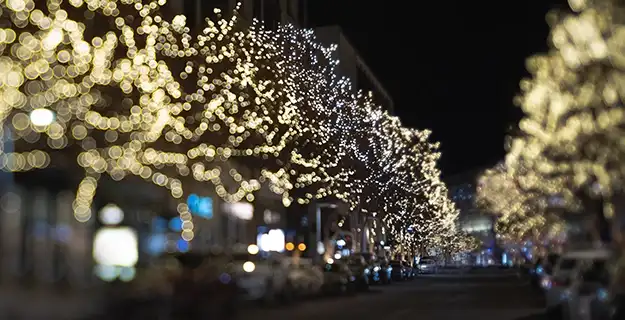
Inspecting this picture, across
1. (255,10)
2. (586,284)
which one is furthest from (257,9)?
(586,284)

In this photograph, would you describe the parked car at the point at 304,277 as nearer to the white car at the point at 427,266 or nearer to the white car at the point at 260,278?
the white car at the point at 260,278

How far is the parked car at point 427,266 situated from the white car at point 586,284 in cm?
6615

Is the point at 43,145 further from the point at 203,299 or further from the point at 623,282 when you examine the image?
the point at 623,282

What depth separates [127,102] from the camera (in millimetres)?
32906

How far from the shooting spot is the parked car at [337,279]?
40688 mm

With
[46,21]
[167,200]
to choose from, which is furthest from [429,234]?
[46,21]

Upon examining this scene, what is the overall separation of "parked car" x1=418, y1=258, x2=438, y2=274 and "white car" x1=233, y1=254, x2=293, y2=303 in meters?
55.2

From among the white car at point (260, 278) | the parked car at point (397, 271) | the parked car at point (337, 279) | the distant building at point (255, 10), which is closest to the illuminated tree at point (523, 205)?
the parked car at point (397, 271)

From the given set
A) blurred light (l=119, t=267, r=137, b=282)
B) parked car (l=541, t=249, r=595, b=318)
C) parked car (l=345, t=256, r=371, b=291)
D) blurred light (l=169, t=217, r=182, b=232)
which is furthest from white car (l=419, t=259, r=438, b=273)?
parked car (l=541, t=249, r=595, b=318)

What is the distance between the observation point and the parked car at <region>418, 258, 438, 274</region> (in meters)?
89.1

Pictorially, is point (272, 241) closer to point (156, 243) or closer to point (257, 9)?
point (257, 9)

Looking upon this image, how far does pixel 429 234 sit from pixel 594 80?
255 ft

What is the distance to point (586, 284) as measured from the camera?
20.9 metres

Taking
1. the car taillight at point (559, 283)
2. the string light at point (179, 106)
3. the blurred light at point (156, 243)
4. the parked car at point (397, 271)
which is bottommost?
the car taillight at point (559, 283)
